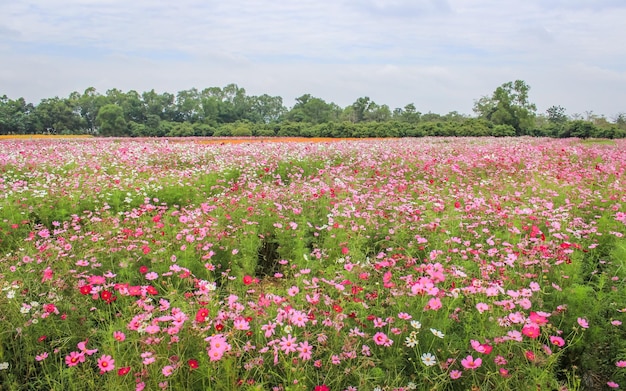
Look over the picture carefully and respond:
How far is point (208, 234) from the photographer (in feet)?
13.6

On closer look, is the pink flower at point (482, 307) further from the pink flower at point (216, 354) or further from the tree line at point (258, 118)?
the tree line at point (258, 118)

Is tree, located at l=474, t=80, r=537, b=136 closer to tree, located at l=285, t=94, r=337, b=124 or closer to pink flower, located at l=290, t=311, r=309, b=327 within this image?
tree, located at l=285, t=94, r=337, b=124

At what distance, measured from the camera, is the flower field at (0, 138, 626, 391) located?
215 centimetres

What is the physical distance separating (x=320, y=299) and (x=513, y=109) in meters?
49.5

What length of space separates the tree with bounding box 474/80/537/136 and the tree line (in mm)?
101

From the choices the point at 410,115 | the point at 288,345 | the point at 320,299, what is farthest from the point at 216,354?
the point at 410,115

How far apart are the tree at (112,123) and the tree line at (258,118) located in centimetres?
10

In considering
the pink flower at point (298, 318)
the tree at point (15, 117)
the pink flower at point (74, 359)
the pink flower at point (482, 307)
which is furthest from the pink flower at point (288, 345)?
the tree at point (15, 117)

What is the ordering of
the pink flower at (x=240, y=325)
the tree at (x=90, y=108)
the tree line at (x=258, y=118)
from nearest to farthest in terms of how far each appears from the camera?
the pink flower at (x=240, y=325) → the tree line at (x=258, y=118) → the tree at (x=90, y=108)

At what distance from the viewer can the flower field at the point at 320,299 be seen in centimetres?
215

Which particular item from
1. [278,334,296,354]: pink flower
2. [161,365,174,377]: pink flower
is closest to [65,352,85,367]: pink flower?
[161,365,174,377]: pink flower

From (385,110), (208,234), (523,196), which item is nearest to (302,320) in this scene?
(208,234)

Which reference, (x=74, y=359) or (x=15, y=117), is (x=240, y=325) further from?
(x=15, y=117)

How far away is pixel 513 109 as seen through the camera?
45.3 m
